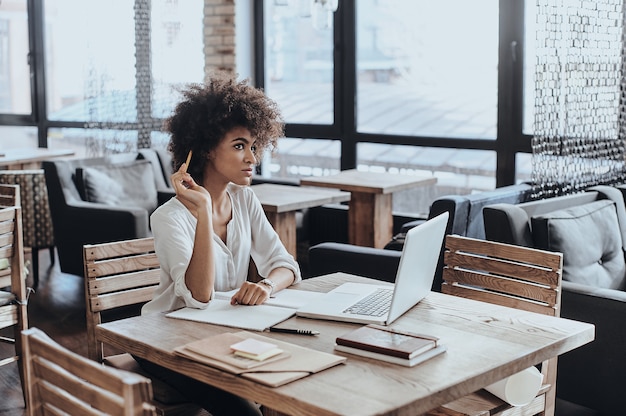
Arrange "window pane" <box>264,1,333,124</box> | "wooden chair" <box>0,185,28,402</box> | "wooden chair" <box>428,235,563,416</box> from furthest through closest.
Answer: "window pane" <box>264,1,333,124</box>
"wooden chair" <box>0,185,28,402</box>
"wooden chair" <box>428,235,563,416</box>

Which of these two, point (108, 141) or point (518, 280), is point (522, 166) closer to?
point (518, 280)

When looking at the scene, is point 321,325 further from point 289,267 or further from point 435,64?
point 435,64

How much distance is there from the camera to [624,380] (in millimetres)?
3273

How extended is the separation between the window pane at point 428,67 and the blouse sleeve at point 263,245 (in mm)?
3112

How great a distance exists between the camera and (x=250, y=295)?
7.95 feet

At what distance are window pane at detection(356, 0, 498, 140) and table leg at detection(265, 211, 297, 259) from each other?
1.42 m

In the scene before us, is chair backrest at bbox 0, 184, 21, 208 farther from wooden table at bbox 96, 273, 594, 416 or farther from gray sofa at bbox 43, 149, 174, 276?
wooden table at bbox 96, 273, 594, 416

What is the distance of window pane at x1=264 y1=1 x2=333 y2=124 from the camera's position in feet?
21.5

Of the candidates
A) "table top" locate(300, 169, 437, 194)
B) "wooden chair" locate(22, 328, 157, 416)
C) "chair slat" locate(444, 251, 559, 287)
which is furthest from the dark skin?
"table top" locate(300, 169, 437, 194)

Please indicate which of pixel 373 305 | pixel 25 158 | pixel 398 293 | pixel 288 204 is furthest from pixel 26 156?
pixel 398 293

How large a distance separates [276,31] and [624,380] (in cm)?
435

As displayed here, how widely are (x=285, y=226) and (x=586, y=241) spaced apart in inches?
70.1

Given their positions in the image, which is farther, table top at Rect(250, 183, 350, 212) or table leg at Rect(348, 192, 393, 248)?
table leg at Rect(348, 192, 393, 248)

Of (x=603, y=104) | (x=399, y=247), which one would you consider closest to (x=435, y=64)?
(x=603, y=104)
